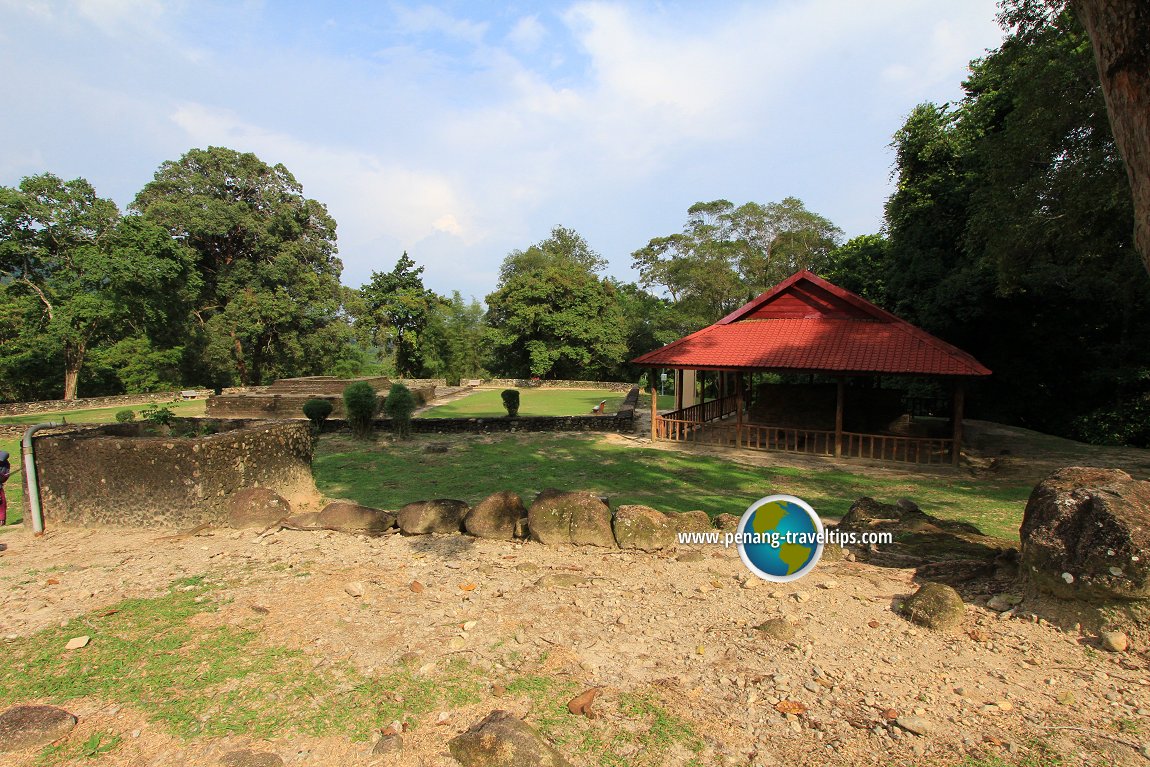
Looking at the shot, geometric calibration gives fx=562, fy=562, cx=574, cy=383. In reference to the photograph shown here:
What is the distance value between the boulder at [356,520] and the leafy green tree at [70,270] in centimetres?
2836

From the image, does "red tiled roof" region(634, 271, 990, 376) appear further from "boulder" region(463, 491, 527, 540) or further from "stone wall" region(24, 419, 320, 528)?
"stone wall" region(24, 419, 320, 528)

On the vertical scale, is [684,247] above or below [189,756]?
above

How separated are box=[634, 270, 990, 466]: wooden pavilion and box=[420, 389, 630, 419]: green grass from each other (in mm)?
7622

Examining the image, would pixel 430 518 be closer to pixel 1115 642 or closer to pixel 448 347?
pixel 1115 642

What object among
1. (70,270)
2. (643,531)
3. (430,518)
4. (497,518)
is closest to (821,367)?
(643,531)

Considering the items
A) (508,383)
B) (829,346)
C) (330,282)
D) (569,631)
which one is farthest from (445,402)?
(569,631)

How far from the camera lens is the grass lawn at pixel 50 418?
9422 millimetres

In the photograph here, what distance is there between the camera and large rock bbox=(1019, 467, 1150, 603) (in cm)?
308

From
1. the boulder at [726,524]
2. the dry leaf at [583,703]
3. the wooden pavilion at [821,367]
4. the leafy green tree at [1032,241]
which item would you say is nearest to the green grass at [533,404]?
the wooden pavilion at [821,367]

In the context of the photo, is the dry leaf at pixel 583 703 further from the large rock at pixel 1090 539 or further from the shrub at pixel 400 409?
the shrub at pixel 400 409

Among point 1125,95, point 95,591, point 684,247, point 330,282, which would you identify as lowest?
point 95,591

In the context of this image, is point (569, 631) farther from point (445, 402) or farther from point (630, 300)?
point (630, 300)

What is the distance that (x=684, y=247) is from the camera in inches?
1489

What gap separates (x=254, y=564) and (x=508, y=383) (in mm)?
32345
